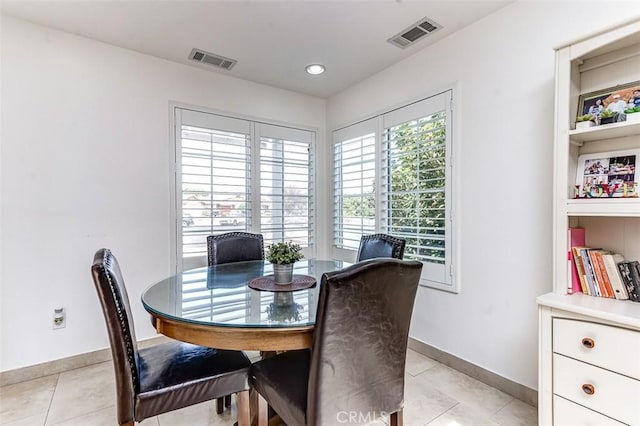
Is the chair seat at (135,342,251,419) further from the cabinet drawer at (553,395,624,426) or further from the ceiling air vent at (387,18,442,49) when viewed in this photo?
the ceiling air vent at (387,18,442,49)

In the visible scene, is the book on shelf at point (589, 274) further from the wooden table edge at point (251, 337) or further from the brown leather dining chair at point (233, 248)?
the brown leather dining chair at point (233, 248)

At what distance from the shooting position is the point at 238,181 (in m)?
3.32

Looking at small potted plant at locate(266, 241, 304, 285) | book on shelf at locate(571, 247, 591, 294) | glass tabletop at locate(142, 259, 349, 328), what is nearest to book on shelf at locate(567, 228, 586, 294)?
book on shelf at locate(571, 247, 591, 294)

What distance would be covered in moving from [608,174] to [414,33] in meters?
1.67

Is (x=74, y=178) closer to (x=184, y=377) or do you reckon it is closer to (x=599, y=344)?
(x=184, y=377)

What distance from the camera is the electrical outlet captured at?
8.04 ft

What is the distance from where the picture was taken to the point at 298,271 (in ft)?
7.59

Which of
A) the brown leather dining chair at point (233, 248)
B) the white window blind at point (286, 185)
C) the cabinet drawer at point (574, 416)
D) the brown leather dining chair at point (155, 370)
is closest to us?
the brown leather dining chair at point (155, 370)

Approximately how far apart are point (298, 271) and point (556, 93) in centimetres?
189

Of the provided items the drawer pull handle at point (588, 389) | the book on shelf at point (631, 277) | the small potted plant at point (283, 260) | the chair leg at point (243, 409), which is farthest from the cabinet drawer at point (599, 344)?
the chair leg at point (243, 409)

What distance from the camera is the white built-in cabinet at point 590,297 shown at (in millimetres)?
1325

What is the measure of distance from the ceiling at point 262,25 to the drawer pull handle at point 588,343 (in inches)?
82.6

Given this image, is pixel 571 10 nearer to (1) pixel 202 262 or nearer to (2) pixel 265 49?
(2) pixel 265 49

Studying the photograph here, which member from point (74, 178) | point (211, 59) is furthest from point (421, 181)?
point (74, 178)
